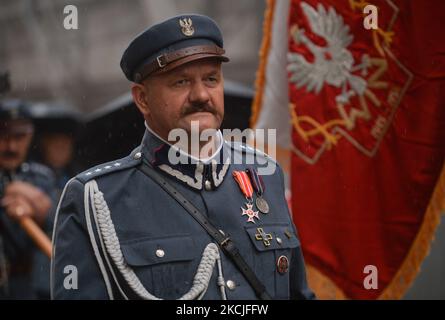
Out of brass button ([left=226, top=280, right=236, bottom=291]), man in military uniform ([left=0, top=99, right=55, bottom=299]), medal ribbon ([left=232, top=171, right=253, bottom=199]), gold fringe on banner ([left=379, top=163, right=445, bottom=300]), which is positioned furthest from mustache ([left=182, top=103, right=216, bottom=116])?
man in military uniform ([left=0, top=99, right=55, bottom=299])

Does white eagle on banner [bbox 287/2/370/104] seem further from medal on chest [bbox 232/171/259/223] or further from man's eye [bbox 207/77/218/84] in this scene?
man's eye [bbox 207/77/218/84]

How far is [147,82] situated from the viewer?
5.84 ft

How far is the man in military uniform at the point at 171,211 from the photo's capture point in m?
1.71

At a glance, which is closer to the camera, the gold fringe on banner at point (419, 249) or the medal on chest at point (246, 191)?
the medal on chest at point (246, 191)

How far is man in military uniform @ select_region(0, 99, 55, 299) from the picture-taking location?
2996 mm

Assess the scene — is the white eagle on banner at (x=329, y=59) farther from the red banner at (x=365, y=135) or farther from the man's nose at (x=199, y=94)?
the man's nose at (x=199, y=94)

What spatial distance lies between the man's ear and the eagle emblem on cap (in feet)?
0.62

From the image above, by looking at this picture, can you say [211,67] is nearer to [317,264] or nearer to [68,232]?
[68,232]

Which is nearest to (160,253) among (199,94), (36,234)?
(199,94)

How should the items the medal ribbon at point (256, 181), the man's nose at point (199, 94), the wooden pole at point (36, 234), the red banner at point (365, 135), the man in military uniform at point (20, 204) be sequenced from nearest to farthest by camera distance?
the man's nose at point (199, 94) < the medal ribbon at point (256, 181) < the red banner at point (365, 135) < the wooden pole at point (36, 234) < the man in military uniform at point (20, 204)

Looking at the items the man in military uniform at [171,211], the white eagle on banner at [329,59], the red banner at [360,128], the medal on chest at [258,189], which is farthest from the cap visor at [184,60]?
the white eagle on banner at [329,59]

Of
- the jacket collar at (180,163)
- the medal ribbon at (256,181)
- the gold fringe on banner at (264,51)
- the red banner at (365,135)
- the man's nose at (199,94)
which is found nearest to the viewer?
the man's nose at (199,94)

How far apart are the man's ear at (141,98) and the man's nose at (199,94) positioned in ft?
A: 0.49

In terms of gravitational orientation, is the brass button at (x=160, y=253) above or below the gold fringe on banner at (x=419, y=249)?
above
